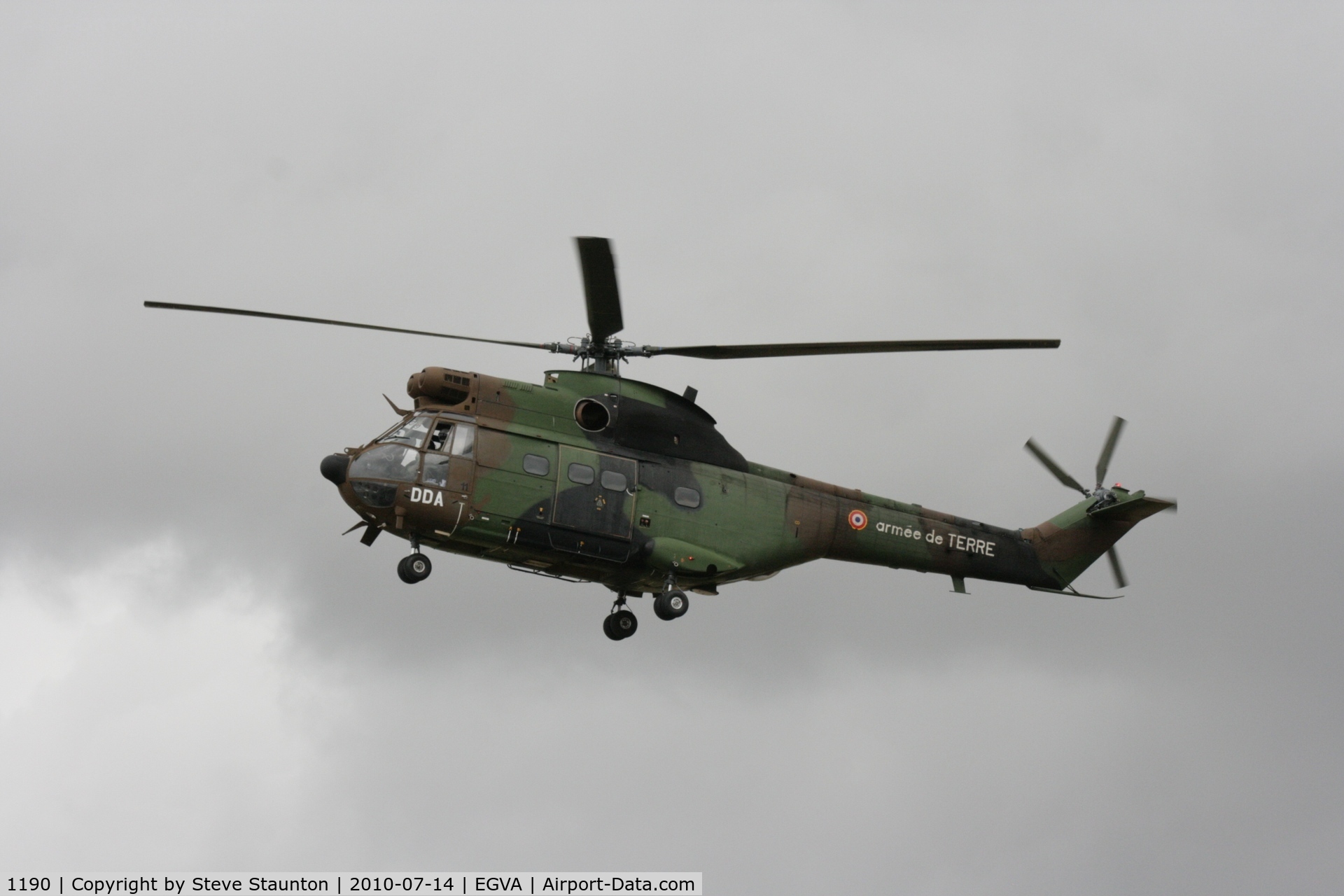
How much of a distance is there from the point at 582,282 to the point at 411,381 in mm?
4497

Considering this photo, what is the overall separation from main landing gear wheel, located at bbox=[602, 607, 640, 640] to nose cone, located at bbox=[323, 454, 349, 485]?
7399 millimetres

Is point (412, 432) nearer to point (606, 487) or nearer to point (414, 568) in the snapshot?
point (414, 568)

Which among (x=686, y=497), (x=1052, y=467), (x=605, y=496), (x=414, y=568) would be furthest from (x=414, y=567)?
(x=1052, y=467)

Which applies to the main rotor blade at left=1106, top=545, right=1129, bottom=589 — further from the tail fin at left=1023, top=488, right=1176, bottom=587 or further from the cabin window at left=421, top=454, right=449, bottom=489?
the cabin window at left=421, top=454, right=449, bottom=489

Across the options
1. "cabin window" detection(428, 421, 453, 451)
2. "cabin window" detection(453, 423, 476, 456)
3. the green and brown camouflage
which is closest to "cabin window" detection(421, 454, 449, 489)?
the green and brown camouflage

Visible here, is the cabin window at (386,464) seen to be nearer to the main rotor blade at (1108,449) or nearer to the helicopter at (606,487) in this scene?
the helicopter at (606,487)

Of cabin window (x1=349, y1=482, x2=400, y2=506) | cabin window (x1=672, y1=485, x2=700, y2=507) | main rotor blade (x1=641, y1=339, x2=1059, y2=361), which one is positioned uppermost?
main rotor blade (x1=641, y1=339, x2=1059, y2=361)

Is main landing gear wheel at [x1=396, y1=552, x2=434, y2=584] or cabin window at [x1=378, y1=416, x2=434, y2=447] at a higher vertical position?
cabin window at [x1=378, y1=416, x2=434, y2=447]

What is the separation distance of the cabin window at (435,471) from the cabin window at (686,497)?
5398mm

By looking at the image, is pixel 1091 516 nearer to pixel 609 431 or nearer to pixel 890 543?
pixel 890 543

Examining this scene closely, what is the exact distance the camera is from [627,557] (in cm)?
3244

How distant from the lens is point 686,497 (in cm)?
3362

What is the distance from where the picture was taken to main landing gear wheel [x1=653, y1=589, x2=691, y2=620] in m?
32.8

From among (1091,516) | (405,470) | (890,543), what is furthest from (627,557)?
(1091,516)
